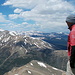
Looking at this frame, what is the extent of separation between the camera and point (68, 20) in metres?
7.90

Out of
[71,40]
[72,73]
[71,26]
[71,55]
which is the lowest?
[72,73]

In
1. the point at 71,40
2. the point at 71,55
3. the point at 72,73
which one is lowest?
the point at 72,73

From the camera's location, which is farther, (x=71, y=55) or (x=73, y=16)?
(x=73, y=16)

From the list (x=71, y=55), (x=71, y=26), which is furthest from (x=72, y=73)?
(x=71, y=26)

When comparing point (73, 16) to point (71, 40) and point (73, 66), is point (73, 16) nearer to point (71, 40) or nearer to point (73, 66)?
point (71, 40)

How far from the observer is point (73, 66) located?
23.4 ft

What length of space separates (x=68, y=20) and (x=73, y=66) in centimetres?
219

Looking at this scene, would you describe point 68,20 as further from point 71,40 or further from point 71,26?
point 71,40

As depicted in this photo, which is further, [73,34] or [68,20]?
[68,20]

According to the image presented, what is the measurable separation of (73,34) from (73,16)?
1142 mm

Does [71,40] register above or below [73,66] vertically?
above

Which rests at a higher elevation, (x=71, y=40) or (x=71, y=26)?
(x=71, y=26)

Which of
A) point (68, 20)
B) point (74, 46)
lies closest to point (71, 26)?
point (68, 20)

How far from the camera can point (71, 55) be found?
22.9 ft
